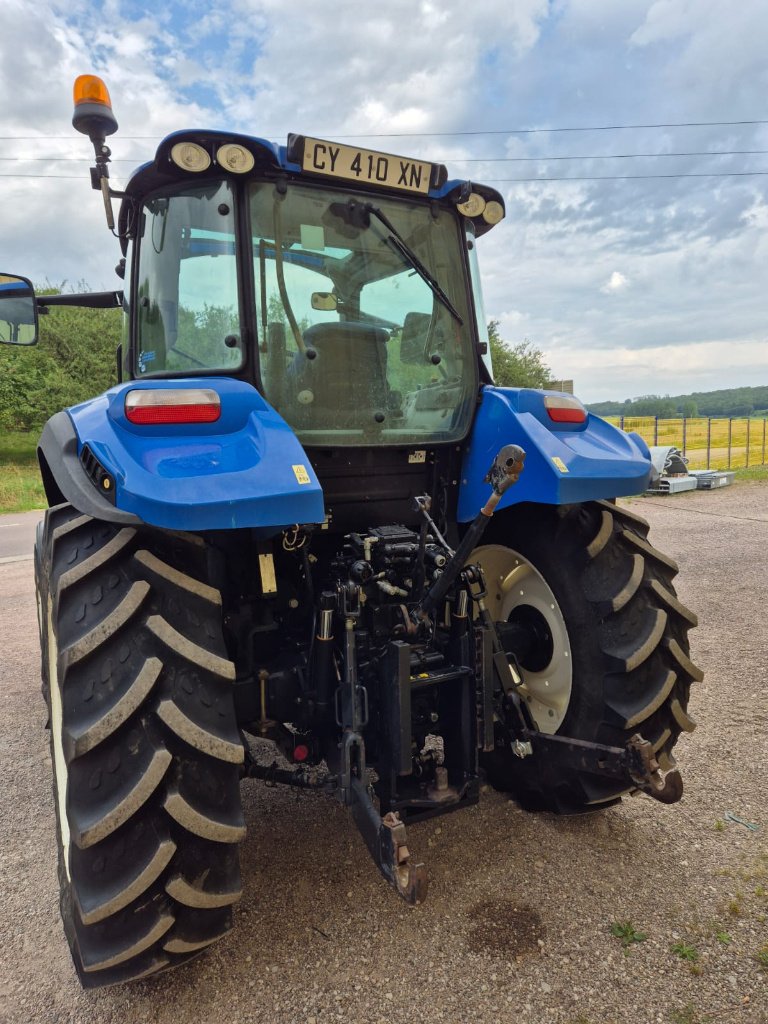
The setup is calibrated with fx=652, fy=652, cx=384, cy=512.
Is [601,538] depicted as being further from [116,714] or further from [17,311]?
[17,311]

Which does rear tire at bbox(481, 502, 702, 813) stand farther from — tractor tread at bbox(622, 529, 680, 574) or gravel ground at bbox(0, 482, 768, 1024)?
gravel ground at bbox(0, 482, 768, 1024)

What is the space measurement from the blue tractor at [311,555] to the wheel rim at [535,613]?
1 cm

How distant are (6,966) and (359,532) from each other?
1715 millimetres

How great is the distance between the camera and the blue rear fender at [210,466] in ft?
5.35

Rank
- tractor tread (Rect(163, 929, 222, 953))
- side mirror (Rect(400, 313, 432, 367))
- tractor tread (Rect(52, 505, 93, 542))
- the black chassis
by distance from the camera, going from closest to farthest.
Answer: tractor tread (Rect(163, 929, 222, 953))
tractor tread (Rect(52, 505, 93, 542))
the black chassis
side mirror (Rect(400, 313, 432, 367))

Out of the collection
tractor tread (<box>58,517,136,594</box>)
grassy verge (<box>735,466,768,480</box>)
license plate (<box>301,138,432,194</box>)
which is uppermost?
license plate (<box>301,138,432,194</box>)

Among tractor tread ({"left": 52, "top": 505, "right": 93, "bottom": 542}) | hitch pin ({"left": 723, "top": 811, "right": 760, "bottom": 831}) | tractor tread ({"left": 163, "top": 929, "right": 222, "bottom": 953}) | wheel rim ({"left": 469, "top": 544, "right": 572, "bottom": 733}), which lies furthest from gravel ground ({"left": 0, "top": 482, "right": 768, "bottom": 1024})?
tractor tread ({"left": 52, "top": 505, "right": 93, "bottom": 542})

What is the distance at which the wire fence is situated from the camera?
57.8 ft

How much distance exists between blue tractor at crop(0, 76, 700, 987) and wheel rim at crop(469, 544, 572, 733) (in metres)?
0.01

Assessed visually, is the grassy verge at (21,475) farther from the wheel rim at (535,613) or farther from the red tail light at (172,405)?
the red tail light at (172,405)

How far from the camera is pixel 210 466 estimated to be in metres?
1.73

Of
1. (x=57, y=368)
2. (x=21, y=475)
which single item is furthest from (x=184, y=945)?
(x=57, y=368)

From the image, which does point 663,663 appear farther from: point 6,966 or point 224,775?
point 6,966

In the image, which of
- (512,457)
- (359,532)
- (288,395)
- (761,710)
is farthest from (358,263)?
(761,710)
